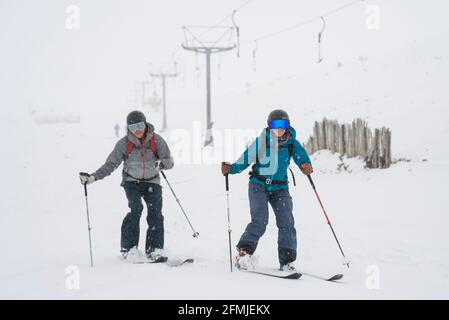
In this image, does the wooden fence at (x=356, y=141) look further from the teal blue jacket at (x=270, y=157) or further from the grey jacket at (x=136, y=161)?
the grey jacket at (x=136, y=161)

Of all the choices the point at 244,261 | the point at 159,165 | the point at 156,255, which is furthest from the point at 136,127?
the point at 244,261

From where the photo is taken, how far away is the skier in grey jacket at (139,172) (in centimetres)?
652

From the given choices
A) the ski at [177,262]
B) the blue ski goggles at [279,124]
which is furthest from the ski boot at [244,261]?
the blue ski goggles at [279,124]

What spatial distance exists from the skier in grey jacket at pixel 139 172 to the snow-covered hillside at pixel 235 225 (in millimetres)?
569

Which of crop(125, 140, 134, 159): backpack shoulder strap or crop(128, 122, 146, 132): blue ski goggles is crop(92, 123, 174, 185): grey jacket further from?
crop(128, 122, 146, 132): blue ski goggles

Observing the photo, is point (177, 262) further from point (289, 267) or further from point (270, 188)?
point (270, 188)

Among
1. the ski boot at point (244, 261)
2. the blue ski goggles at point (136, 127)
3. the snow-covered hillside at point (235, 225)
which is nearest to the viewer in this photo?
the snow-covered hillside at point (235, 225)

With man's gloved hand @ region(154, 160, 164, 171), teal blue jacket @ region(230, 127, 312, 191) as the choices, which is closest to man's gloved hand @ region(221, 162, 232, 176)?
teal blue jacket @ region(230, 127, 312, 191)

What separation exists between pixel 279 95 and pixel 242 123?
6.49 meters

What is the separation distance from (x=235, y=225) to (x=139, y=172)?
11.5 ft

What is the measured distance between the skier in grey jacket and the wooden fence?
796cm

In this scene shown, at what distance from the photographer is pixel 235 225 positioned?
9547mm

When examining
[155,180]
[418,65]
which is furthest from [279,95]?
[155,180]

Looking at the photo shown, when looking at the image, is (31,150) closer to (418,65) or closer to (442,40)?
(418,65)
